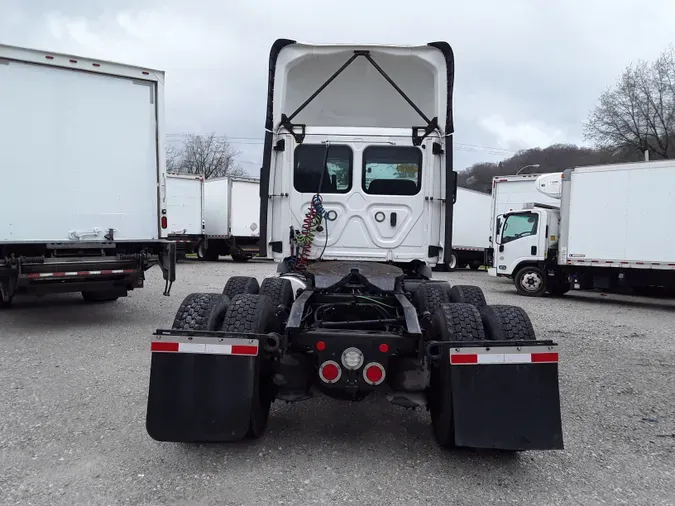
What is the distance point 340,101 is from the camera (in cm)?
642

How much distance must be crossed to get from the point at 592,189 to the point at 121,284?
411 inches

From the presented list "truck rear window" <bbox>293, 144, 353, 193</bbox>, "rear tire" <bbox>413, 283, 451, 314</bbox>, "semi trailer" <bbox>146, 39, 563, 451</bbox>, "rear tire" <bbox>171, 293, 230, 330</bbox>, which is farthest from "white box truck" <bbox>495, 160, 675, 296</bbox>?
"rear tire" <bbox>171, 293, 230, 330</bbox>

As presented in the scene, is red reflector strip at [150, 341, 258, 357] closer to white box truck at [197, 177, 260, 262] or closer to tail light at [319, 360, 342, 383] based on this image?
tail light at [319, 360, 342, 383]

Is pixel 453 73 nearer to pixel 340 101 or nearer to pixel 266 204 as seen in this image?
pixel 340 101

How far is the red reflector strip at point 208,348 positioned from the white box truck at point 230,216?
20.1m

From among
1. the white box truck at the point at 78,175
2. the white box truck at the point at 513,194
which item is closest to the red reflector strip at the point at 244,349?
the white box truck at the point at 78,175

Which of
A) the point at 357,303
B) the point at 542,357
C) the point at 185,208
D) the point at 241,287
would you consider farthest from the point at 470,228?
the point at 542,357

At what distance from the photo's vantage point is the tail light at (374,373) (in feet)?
11.5

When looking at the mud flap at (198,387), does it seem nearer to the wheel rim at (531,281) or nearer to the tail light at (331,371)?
the tail light at (331,371)

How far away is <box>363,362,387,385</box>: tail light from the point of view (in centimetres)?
350

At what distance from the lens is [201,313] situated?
3771mm

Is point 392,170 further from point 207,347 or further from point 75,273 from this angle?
point 75,273

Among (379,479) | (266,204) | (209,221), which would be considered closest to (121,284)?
(266,204)

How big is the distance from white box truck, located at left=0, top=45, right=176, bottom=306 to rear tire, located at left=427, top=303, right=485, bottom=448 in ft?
18.9
